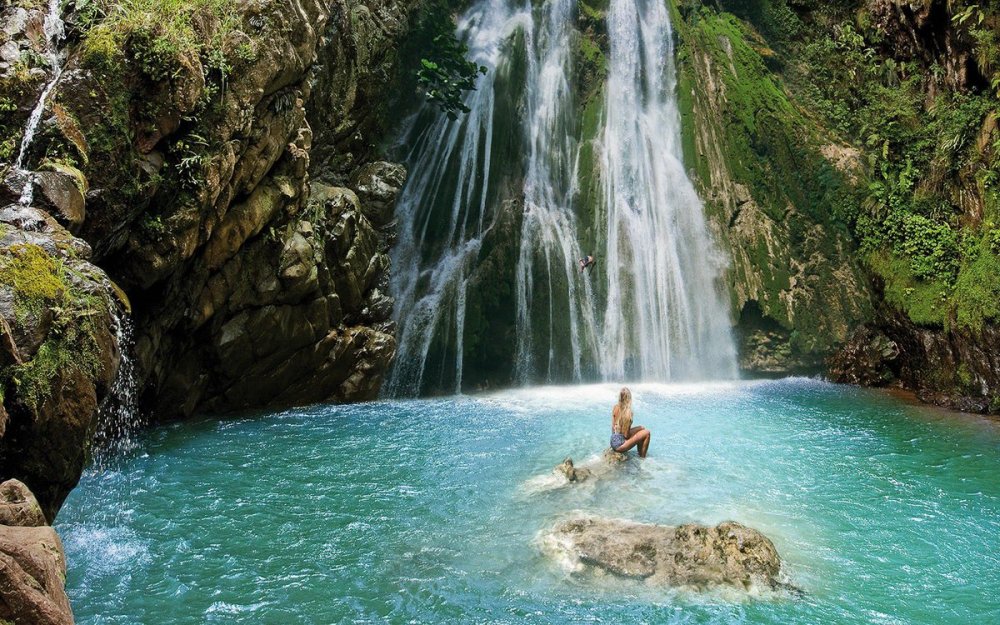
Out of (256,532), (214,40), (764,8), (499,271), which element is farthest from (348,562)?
(764,8)

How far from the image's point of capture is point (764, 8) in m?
25.9

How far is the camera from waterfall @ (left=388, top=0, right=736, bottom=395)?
18.0 meters

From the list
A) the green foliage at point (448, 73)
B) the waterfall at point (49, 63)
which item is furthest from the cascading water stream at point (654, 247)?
the waterfall at point (49, 63)

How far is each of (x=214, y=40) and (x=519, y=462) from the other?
8461mm

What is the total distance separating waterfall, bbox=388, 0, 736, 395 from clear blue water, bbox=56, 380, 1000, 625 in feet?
15.6

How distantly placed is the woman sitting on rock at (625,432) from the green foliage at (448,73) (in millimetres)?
12167

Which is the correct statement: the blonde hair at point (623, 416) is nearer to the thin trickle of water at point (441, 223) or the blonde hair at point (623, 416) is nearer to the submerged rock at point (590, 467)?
the submerged rock at point (590, 467)

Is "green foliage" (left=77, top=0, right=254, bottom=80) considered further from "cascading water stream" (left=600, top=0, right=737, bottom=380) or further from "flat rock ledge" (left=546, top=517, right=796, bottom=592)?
"cascading water stream" (left=600, top=0, right=737, bottom=380)

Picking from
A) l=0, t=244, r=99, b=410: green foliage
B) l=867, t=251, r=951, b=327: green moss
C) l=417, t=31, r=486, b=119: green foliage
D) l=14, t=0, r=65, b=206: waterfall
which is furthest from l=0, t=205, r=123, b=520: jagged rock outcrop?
l=867, t=251, r=951, b=327: green moss

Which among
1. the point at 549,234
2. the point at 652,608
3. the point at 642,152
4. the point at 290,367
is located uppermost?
the point at 642,152

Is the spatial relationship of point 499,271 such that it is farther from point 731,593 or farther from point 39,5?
point 731,593

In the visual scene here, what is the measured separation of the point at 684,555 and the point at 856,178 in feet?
60.0

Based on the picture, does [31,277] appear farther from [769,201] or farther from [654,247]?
[769,201]

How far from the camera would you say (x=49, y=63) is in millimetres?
8258
